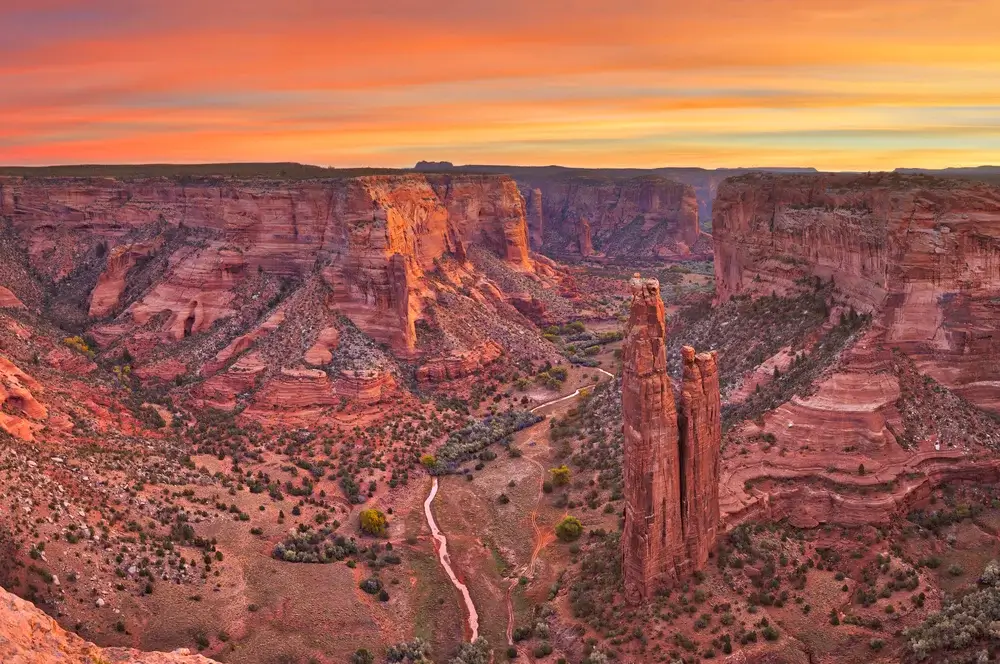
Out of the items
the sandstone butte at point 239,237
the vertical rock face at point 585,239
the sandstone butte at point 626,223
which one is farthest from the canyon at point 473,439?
the sandstone butte at point 626,223

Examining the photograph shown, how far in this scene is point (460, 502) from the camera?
58.1 metres

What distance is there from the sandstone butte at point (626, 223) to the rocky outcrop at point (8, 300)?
116740mm

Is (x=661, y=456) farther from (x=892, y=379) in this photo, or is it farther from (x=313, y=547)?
(x=313, y=547)

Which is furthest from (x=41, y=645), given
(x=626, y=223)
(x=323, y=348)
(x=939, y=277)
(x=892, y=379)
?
(x=626, y=223)

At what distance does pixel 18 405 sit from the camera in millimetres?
50875

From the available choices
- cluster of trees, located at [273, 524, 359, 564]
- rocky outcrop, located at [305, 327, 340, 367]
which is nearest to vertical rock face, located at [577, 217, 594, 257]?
rocky outcrop, located at [305, 327, 340, 367]

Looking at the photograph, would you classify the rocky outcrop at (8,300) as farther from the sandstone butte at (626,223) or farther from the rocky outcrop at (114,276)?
the sandstone butte at (626,223)

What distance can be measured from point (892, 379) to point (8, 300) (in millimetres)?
85238

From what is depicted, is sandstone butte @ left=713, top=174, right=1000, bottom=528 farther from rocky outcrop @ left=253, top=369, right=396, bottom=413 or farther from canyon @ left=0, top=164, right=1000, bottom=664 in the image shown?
rocky outcrop @ left=253, top=369, right=396, bottom=413

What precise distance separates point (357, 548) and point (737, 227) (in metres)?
45.9

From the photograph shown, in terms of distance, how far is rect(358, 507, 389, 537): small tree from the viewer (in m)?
52.6

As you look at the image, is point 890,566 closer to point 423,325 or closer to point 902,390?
point 902,390

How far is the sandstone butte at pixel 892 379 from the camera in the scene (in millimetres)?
41406

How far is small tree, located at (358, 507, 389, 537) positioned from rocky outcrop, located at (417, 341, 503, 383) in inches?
926
